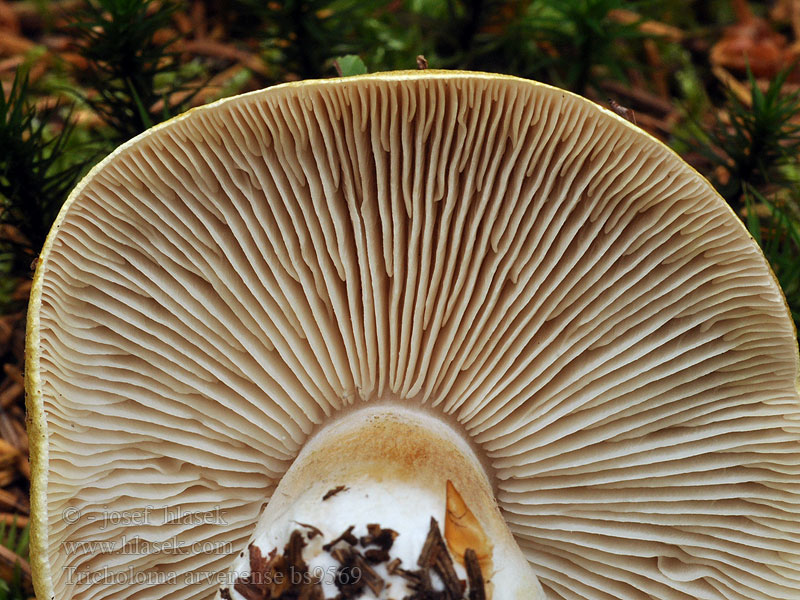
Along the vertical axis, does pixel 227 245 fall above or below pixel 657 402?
above

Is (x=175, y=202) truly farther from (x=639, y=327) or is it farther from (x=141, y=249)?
(x=639, y=327)

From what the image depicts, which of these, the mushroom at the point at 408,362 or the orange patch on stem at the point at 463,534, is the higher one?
the mushroom at the point at 408,362

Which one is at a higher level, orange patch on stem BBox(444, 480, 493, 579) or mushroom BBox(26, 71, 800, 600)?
mushroom BBox(26, 71, 800, 600)

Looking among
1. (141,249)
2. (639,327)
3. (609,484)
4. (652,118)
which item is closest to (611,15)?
(652,118)

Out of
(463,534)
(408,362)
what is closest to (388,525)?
(463,534)

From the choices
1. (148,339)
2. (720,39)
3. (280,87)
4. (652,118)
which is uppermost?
(720,39)

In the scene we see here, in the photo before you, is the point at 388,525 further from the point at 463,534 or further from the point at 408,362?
the point at 408,362
